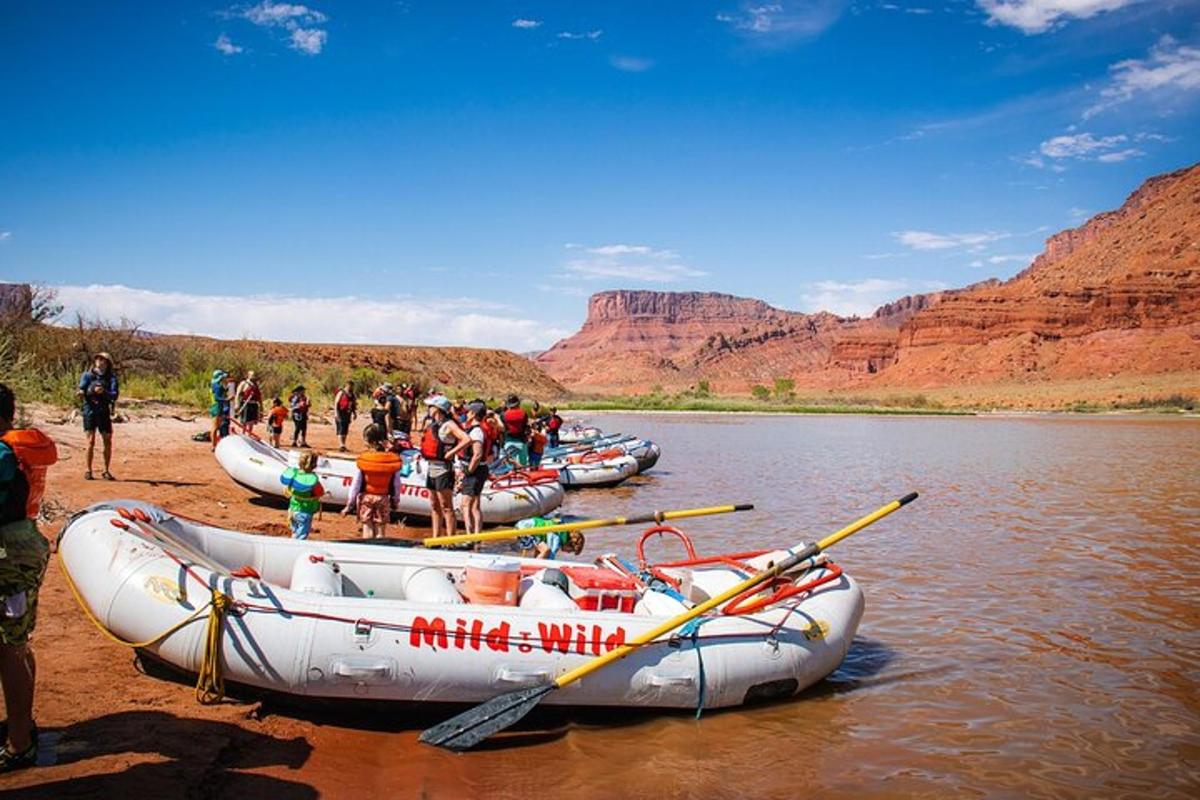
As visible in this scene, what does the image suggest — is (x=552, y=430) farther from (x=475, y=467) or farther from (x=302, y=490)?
(x=302, y=490)

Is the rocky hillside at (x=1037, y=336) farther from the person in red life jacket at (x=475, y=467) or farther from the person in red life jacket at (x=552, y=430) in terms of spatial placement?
the person in red life jacket at (x=475, y=467)

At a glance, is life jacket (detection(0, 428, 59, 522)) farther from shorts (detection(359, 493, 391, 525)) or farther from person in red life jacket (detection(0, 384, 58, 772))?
shorts (detection(359, 493, 391, 525))

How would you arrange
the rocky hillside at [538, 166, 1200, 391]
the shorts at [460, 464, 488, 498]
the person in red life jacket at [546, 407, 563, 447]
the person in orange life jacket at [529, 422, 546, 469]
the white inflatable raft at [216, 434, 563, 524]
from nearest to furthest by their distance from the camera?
the shorts at [460, 464, 488, 498] < the white inflatable raft at [216, 434, 563, 524] < the person in orange life jacket at [529, 422, 546, 469] < the person in red life jacket at [546, 407, 563, 447] < the rocky hillside at [538, 166, 1200, 391]

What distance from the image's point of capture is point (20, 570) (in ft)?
12.7

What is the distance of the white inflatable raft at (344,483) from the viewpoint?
38.4 ft

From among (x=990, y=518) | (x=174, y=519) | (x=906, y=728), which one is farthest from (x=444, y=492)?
(x=990, y=518)

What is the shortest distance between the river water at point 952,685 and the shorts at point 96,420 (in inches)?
245

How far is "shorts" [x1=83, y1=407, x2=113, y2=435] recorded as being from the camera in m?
10.4

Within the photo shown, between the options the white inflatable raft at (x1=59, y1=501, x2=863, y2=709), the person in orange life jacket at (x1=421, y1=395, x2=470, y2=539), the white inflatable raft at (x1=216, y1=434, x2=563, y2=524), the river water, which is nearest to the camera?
the river water

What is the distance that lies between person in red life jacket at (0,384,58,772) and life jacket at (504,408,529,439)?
1041 cm

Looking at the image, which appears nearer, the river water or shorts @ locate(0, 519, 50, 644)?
shorts @ locate(0, 519, 50, 644)

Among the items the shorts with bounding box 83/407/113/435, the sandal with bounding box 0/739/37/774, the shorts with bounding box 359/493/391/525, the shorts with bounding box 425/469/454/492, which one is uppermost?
the shorts with bounding box 83/407/113/435

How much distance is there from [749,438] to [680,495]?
61.1ft

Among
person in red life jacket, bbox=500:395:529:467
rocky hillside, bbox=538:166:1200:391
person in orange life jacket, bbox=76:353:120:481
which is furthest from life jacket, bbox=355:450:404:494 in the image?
rocky hillside, bbox=538:166:1200:391
